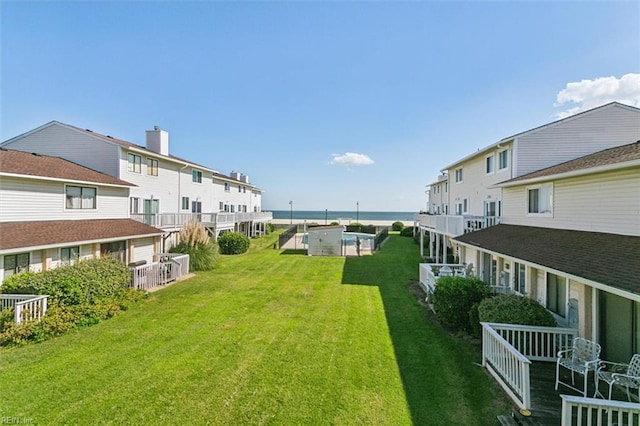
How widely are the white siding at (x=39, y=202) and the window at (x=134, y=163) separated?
2.78 meters

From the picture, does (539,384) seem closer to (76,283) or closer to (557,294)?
(557,294)

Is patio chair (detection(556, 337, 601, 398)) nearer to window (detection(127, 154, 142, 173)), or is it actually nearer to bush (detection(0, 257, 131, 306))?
bush (detection(0, 257, 131, 306))

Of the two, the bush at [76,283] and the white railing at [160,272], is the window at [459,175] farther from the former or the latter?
the bush at [76,283]

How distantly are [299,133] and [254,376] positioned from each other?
1160 inches

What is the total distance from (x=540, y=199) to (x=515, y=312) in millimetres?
6086

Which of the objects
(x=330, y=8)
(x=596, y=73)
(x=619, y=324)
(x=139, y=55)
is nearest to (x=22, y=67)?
(x=139, y=55)

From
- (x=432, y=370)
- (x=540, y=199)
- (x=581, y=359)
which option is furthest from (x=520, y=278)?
(x=432, y=370)

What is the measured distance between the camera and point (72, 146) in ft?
60.7

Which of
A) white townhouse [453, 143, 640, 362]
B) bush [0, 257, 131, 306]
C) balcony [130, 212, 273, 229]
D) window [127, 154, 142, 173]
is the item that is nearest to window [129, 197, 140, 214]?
balcony [130, 212, 273, 229]

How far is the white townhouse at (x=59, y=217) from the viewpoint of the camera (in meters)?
11.5

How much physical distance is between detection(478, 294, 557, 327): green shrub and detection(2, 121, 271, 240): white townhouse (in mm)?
19245

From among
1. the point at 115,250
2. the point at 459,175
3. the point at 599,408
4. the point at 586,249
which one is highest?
the point at 459,175

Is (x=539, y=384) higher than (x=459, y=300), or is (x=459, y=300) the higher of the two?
(x=459, y=300)

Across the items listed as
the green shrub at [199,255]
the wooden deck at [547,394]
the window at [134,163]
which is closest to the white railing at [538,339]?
the wooden deck at [547,394]
